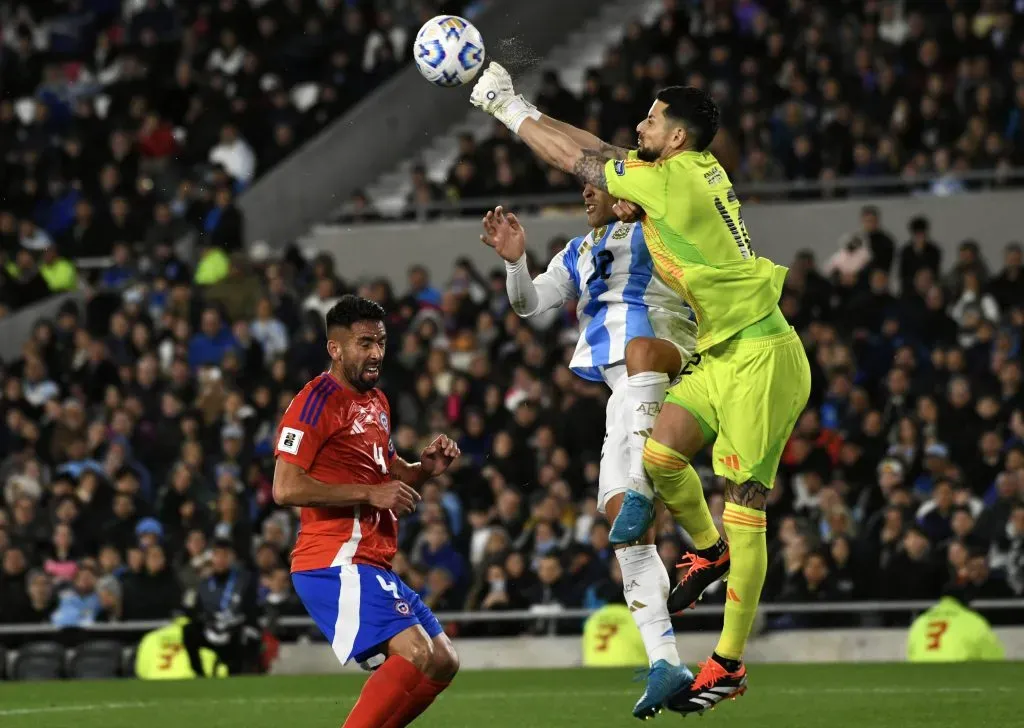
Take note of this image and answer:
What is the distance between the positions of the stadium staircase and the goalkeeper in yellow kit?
14.8 meters

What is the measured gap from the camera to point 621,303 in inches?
403

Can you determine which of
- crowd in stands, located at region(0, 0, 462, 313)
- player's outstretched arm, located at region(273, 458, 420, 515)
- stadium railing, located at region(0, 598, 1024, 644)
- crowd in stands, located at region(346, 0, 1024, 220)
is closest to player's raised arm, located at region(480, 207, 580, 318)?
player's outstretched arm, located at region(273, 458, 420, 515)

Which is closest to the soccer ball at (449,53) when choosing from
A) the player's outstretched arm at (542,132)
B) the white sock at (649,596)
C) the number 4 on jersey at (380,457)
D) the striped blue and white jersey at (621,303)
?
the player's outstretched arm at (542,132)

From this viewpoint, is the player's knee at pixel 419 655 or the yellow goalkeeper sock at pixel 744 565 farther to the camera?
the yellow goalkeeper sock at pixel 744 565

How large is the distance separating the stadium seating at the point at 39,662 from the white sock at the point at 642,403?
8993 mm

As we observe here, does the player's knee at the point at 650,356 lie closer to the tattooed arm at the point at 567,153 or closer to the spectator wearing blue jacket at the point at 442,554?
the tattooed arm at the point at 567,153

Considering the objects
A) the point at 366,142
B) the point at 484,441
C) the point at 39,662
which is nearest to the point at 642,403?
the point at 484,441

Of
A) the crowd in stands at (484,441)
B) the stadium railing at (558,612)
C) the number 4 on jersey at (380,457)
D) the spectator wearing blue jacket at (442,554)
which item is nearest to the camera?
the number 4 on jersey at (380,457)

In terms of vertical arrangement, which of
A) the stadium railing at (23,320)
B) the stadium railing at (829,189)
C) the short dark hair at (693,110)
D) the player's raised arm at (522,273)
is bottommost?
A: the player's raised arm at (522,273)

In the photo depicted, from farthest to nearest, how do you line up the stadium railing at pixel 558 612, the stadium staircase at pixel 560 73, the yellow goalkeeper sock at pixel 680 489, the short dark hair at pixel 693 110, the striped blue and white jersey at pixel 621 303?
1. the stadium staircase at pixel 560 73
2. the stadium railing at pixel 558 612
3. the striped blue and white jersey at pixel 621 303
4. the yellow goalkeeper sock at pixel 680 489
5. the short dark hair at pixel 693 110

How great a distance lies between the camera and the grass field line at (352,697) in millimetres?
12473

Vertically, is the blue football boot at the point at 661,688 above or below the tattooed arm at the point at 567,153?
below

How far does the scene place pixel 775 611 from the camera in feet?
53.7

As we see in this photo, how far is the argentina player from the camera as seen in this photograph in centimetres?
987
